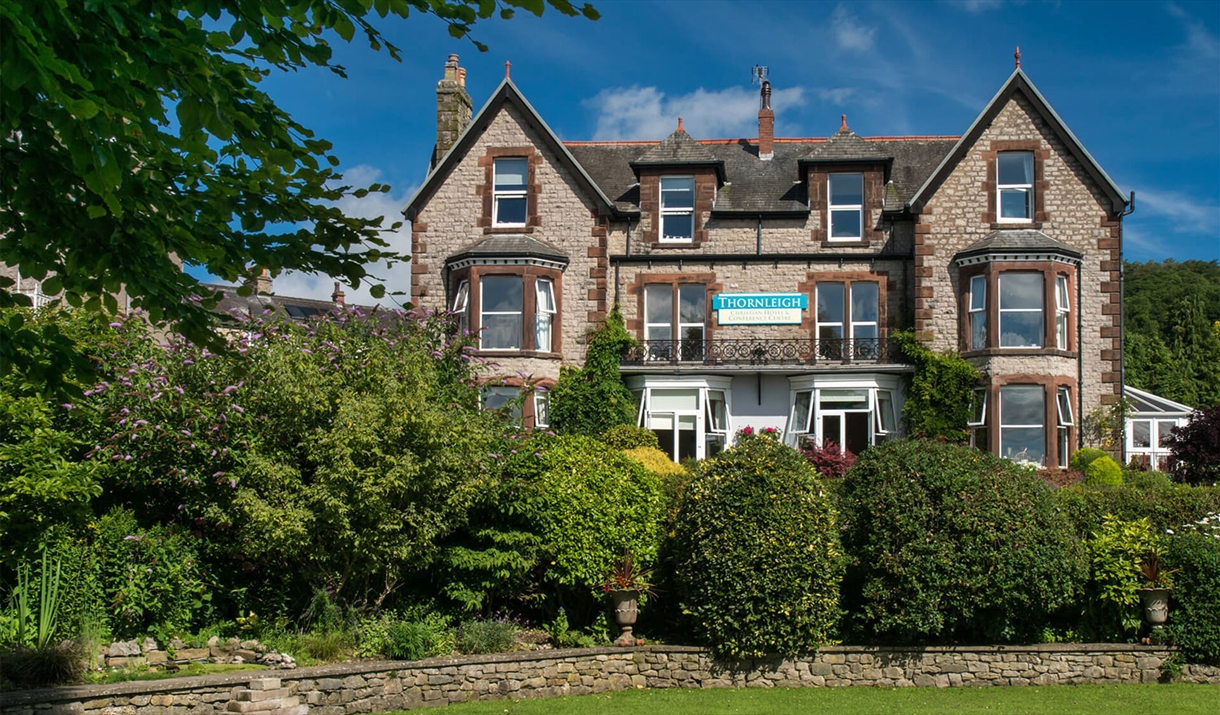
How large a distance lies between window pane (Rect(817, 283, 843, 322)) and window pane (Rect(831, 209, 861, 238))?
1330 mm

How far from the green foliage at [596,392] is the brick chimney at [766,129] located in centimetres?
681

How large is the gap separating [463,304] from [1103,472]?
15.0 m

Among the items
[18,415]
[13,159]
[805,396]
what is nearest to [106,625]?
[18,415]

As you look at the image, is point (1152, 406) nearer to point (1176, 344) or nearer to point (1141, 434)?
point (1141, 434)

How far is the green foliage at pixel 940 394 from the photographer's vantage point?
1046 inches

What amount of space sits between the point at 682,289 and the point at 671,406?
10.1 ft

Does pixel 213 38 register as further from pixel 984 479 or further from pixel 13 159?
pixel 984 479

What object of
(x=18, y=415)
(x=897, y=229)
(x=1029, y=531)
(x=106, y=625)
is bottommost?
(x=106, y=625)

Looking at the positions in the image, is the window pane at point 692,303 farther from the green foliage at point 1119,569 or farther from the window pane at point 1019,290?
the green foliage at point 1119,569

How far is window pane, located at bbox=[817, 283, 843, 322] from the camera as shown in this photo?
1122 inches

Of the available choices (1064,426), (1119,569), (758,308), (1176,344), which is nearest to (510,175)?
(758,308)

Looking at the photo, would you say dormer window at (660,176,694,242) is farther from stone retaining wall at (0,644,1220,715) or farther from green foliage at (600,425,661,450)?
stone retaining wall at (0,644,1220,715)

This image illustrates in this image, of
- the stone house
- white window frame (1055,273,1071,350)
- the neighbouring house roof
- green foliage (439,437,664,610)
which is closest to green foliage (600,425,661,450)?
the stone house

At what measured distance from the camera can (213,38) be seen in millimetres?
6816
